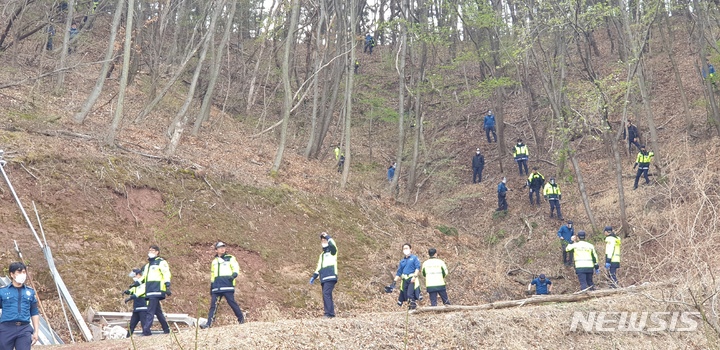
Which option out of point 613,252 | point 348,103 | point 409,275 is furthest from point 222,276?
point 348,103

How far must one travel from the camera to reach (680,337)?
13.5m

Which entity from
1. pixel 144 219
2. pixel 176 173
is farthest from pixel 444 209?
pixel 144 219

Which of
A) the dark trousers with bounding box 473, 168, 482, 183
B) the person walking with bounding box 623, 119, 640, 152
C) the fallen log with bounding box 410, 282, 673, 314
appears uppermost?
the person walking with bounding box 623, 119, 640, 152

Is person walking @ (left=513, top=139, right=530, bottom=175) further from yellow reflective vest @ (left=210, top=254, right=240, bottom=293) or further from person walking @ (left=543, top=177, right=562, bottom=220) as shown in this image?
yellow reflective vest @ (left=210, top=254, right=240, bottom=293)

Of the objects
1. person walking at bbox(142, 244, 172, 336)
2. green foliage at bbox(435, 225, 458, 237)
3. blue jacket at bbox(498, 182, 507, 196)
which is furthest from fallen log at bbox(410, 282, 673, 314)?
blue jacket at bbox(498, 182, 507, 196)

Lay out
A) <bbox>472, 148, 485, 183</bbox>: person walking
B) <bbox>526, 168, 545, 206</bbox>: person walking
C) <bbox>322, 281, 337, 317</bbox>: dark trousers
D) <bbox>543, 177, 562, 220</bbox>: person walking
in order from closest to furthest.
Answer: <bbox>322, 281, 337, 317</bbox>: dark trousers
<bbox>543, 177, 562, 220</bbox>: person walking
<bbox>526, 168, 545, 206</bbox>: person walking
<bbox>472, 148, 485, 183</bbox>: person walking

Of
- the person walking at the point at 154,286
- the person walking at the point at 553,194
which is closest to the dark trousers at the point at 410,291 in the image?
the person walking at the point at 154,286

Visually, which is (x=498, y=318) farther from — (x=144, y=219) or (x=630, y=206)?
(x=630, y=206)

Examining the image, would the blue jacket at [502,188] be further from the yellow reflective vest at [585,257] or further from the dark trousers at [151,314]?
the dark trousers at [151,314]

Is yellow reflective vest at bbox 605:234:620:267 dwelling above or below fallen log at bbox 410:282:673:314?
above

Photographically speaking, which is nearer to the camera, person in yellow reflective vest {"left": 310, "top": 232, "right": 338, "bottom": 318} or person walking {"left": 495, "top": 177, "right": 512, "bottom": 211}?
person in yellow reflective vest {"left": 310, "top": 232, "right": 338, "bottom": 318}

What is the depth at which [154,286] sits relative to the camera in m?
12.1

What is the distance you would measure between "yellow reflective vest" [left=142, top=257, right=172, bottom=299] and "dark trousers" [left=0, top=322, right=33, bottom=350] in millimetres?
2960

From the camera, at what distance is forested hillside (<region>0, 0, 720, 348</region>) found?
45.5 feet
